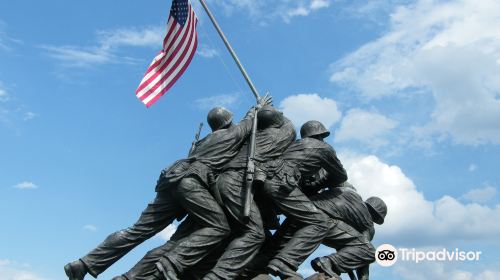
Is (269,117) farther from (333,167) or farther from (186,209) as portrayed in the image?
(186,209)

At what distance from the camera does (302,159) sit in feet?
38.2

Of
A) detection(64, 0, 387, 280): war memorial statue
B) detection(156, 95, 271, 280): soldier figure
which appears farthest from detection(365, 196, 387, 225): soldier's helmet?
detection(156, 95, 271, 280): soldier figure

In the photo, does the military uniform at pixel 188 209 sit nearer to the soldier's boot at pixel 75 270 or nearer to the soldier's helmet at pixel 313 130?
the soldier's boot at pixel 75 270

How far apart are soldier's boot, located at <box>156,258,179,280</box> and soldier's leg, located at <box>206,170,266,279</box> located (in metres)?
0.49

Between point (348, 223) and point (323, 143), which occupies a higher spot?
point (323, 143)

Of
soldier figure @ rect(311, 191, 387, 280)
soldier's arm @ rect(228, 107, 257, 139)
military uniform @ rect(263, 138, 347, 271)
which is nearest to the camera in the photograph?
military uniform @ rect(263, 138, 347, 271)

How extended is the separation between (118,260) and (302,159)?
3158 millimetres

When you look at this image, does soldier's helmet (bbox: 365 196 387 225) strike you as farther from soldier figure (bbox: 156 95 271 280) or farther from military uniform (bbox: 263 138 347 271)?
soldier figure (bbox: 156 95 271 280)

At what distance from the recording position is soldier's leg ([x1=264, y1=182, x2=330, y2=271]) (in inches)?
440

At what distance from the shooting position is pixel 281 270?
35.8ft

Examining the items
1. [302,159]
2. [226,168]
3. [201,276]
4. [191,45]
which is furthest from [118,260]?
[191,45]

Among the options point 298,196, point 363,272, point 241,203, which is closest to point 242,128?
point 241,203

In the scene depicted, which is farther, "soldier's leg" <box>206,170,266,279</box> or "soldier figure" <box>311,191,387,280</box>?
"soldier figure" <box>311,191,387,280</box>

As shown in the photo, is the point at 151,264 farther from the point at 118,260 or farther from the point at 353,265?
the point at 353,265
